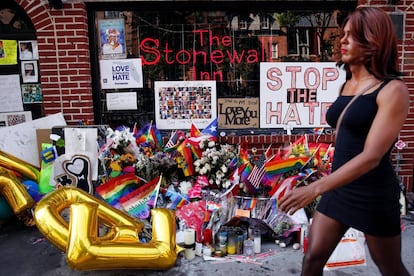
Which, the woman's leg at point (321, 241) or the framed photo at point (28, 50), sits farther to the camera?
the framed photo at point (28, 50)

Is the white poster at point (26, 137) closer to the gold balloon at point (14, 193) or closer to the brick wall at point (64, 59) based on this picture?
the brick wall at point (64, 59)

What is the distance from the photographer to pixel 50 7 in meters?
4.12

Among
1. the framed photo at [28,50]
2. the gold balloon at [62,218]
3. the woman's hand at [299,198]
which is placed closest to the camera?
the woman's hand at [299,198]

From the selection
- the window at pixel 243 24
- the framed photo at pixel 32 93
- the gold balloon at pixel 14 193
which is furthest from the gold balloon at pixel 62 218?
the window at pixel 243 24

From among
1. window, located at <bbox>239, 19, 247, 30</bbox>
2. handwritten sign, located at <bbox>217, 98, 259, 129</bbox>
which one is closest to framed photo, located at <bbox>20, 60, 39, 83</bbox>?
handwritten sign, located at <bbox>217, 98, 259, 129</bbox>

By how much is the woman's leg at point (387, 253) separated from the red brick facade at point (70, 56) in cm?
293

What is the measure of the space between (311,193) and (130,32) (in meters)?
3.37

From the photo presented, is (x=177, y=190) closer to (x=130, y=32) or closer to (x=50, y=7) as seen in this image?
(x=130, y=32)

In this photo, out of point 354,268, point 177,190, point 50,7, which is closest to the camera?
point 354,268

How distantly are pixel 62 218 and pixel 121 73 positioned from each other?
2.03 metres

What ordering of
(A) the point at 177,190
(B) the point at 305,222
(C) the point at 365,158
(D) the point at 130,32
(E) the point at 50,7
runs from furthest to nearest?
(D) the point at 130,32, (E) the point at 50,7, (A) the point at 177,190, (B) the point at 305,222, (C) the point at 365,158

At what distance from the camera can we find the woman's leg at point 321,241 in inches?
78.5

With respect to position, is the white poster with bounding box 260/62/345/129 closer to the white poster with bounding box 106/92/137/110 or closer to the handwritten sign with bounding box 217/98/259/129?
the handwritten sign with bounding box 217/98/259/129

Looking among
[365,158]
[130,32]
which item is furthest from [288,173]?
[130,32]
